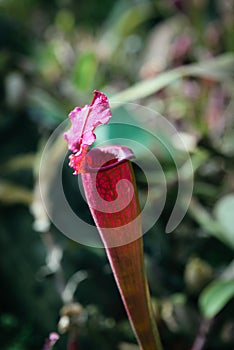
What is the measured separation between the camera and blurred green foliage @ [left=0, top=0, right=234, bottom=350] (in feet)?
2.48

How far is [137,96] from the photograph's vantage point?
0.82 metres

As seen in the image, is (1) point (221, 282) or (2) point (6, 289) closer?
(1) point (221, 282)

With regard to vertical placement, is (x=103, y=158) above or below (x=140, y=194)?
above

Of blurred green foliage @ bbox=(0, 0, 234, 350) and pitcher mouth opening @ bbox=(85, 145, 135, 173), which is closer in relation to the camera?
pitcher mouth opening @ bbox=(85, 145, 135, 173)

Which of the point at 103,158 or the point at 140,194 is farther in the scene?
the point at 140,194

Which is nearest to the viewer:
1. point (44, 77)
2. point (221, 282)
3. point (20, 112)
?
point (221, 282)

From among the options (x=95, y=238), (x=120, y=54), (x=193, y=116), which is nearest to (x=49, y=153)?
(x=95, y=238)

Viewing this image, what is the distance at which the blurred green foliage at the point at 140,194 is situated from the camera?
755 millimetres

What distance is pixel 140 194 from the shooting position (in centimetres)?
Result: 91

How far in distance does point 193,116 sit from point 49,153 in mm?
287

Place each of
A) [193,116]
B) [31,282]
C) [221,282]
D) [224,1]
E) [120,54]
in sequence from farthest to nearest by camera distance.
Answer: [224,1], [120,54], [193,116], [31,282], [221,282]

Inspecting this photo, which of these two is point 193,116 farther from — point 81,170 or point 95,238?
point 81,170

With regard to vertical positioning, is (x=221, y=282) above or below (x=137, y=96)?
below

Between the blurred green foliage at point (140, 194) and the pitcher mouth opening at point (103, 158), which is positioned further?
the blurred green foliage at point (140, 194)
